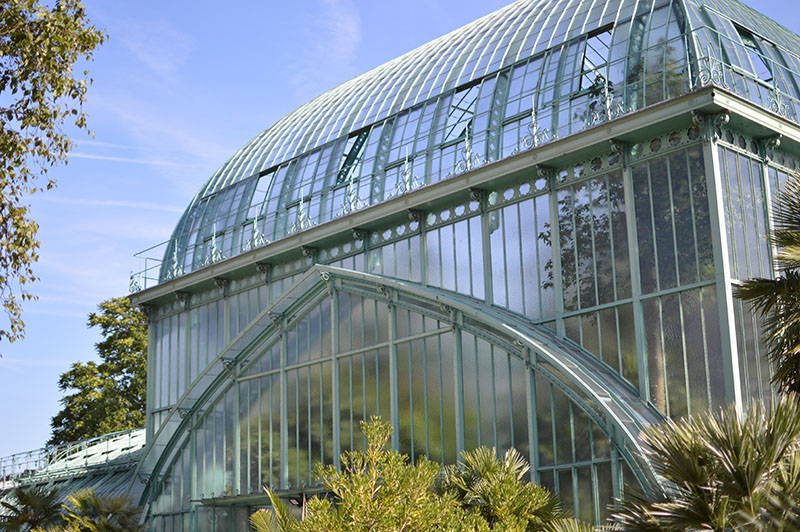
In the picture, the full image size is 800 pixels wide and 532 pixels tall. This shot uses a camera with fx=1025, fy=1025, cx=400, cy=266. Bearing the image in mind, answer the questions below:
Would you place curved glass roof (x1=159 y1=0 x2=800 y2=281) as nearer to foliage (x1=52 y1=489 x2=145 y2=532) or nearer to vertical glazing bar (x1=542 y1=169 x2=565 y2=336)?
vertical glazing bar (x1=542 y1=169 x2=565 y2=336)

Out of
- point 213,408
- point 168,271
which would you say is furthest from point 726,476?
point 168,271

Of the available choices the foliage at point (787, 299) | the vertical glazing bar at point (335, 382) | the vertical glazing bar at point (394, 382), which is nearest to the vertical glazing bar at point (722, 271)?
the foliage at point (787, 299)

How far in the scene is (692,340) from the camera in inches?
799

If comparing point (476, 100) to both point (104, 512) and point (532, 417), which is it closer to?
point (532, 417)

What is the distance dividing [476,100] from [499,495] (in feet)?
39.8

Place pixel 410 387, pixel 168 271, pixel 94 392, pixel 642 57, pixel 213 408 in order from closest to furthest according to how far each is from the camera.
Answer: pixel 642 57 < pixel 410 387 < pixel 213 408 < pixel 168 271 < pixel 94 392

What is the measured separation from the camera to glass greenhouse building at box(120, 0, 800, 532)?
20.8m

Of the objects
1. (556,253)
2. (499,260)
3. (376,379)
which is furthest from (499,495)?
(376,379)

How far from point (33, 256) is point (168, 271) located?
646 inches

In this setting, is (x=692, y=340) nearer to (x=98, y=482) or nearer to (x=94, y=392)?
(x=98, y=482)

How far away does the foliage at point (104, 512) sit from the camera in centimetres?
2661

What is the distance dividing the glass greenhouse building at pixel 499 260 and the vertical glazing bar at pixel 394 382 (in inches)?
2.0

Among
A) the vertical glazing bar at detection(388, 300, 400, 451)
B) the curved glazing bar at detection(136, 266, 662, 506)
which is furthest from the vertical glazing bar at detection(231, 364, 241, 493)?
the vertical glazing bar at detection(388, 300, 400, 451)

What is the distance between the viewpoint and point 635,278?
21328 millimetres
